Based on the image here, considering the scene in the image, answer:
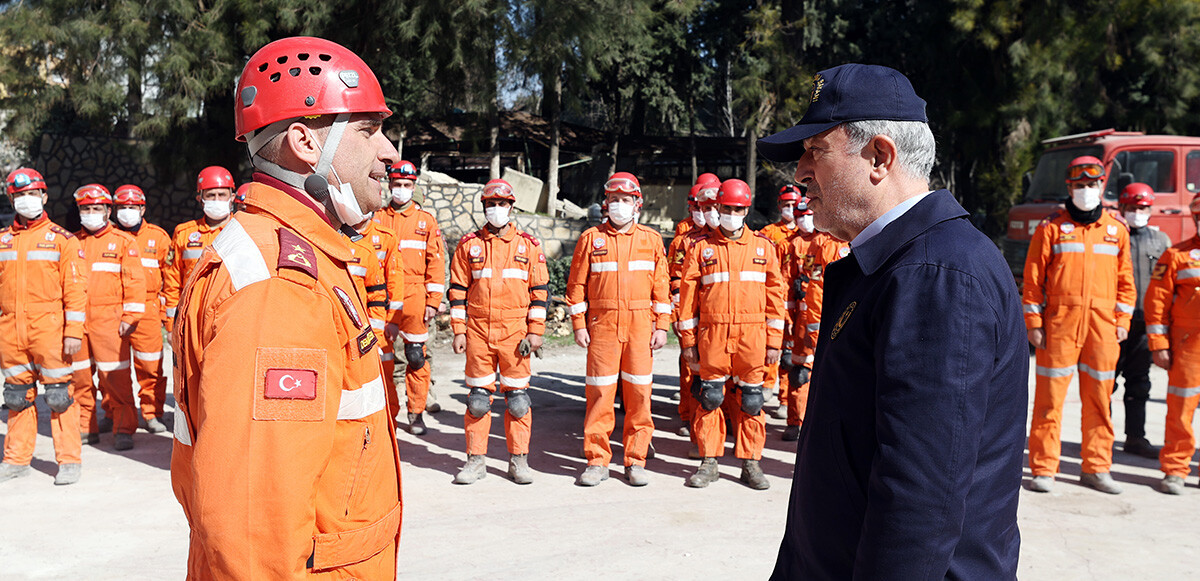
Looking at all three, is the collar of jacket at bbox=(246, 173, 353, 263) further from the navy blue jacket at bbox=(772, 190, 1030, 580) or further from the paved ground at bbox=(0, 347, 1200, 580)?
the paved ground at bbox=(0, 347, 1200, 580)

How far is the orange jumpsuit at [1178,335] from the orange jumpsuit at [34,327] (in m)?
8.27

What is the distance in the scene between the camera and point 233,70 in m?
12.6

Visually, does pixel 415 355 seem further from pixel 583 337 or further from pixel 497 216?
pixel 583 337

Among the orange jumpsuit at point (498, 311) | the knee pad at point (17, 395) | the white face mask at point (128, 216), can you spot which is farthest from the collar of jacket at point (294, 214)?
the white face mask at point (128, 216)

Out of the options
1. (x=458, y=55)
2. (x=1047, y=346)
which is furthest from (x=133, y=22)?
(x=1047, y=346)

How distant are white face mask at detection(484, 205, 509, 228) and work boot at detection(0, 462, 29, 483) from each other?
4024 mm

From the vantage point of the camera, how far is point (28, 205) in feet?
21.1

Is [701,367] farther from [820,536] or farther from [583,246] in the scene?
[820,536]

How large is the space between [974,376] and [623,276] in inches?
197

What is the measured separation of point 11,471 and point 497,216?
13.6 feet

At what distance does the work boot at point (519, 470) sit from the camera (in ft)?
21.0

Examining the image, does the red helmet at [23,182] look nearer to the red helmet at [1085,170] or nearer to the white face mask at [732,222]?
the white face mask at [732,222]

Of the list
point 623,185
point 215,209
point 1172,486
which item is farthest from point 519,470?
point 1172,486

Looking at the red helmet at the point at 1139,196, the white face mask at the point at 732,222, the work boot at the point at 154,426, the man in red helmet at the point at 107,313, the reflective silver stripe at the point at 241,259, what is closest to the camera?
the reflective silver stripe at the point at 241,259
